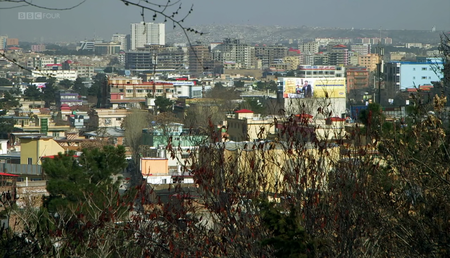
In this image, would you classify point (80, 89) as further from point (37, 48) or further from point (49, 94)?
point (37, 48)

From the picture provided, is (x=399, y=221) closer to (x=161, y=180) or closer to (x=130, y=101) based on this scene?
(x=161, y=180)

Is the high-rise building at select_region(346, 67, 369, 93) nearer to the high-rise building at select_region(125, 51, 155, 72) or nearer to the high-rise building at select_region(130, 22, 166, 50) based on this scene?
the high-rise building at select_region(125, 51, 155, 72)

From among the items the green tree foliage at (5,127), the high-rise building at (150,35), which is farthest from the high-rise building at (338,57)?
the green tree foliage at (5,127)

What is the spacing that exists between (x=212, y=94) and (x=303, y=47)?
49123 mm

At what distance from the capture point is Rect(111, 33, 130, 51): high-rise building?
84794mm

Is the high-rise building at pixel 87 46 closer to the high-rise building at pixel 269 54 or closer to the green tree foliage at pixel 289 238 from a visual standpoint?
the high-rise building at pixel 269 54

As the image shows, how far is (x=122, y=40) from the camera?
89125 mm

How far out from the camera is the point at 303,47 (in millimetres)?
76562

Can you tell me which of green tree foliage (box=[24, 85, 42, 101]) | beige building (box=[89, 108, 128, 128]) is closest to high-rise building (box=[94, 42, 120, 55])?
green tree foliage (box=[24, 85, 42, 101])

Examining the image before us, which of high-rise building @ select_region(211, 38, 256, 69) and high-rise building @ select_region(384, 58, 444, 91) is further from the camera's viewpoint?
high-rise building @ select_region(211, 38, 256, 69)

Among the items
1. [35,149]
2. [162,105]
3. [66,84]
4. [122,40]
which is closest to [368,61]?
[66,84]

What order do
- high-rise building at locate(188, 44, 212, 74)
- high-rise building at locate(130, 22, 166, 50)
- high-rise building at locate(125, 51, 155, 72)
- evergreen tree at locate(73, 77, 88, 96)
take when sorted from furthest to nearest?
high-rise building at locate(130, 22, 166, 50)
high-rise building at locate(125, 51, 155, 72)
high-rise building at locate(188, 44, 212, 74)
evergreen tree at locate(73, 77, 88, 96)

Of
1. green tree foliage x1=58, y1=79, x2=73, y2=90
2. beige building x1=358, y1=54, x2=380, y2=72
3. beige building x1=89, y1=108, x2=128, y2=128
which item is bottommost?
beige building x1=89, y1=108, x2=128, y2=128

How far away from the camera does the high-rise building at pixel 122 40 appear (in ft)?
278
